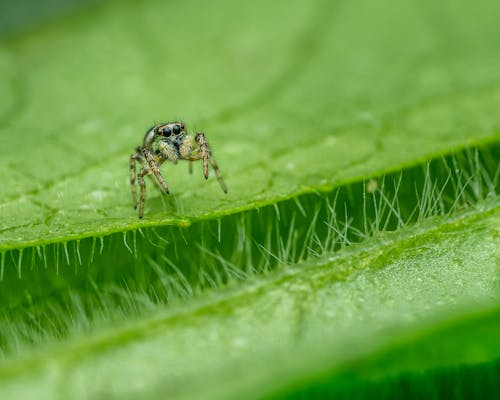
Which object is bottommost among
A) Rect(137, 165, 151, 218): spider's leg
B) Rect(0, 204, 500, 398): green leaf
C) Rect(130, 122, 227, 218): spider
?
Rect(0, 204, 500, 398): green leaf

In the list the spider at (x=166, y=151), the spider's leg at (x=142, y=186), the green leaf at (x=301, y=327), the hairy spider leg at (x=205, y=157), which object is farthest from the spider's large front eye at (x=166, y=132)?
the green leaf at (x=301, y=327)

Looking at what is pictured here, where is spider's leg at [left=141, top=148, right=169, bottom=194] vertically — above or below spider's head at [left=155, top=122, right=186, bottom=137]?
below

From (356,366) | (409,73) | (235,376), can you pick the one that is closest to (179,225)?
(235,376)

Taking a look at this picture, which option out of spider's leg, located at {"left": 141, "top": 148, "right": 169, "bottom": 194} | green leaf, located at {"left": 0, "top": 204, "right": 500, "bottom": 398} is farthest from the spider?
green leaf, located at {"left": 0, "top": 204, "right": 500, "bottom": 398}

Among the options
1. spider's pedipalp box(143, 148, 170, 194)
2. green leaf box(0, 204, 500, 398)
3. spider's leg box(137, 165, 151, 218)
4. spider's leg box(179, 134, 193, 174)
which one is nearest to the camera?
green leaf box(0, 204, 500, 398)

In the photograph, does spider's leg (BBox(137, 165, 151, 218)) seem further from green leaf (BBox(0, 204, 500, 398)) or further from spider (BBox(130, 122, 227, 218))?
green leaf (BBox(0, 204, 500, 398))

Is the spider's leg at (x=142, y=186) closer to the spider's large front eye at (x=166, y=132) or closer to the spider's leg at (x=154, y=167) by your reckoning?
the spider's leg at (x=154, y=167)
